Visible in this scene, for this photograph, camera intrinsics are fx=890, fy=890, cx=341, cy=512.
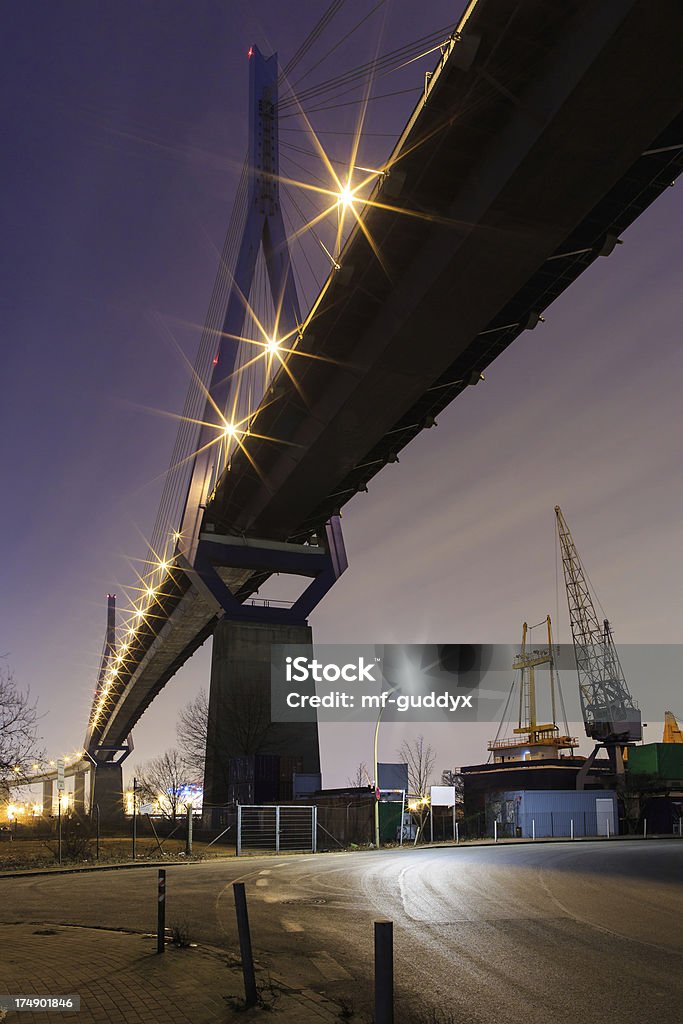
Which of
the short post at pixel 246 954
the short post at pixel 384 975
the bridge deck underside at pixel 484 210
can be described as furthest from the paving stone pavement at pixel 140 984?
the bridge deck underside at pixel 484 210

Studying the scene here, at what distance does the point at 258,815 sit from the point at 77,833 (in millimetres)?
7756

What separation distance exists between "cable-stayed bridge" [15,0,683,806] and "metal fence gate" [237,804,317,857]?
8829mm

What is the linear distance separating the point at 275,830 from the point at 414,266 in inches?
986

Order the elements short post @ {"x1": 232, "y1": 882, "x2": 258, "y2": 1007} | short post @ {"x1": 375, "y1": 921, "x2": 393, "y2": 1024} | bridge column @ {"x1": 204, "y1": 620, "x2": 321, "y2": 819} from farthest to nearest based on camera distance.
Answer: bridge column @ {"x1": 204, "y1": 620, "x2": 321, "y2": 819} → short post @ {"x1": 232, "y1": 882, "x2": 258, "y2": 1007} → short post @ {"x1": 375, "y1": 921, "x2": 393, "y2": 1024}

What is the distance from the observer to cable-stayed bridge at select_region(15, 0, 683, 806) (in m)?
18.5

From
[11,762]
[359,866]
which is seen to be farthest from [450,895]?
[11,762]

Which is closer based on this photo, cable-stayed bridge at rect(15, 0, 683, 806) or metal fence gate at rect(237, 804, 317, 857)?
cable-stayed bridge at rect(15, 0, 683, 806)

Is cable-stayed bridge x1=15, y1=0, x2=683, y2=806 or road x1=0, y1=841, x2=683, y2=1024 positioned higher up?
cable-stayed bridge x1=15, y1=0, x2=683, y2=806

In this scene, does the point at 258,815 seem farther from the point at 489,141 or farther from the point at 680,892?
the point at 489,141

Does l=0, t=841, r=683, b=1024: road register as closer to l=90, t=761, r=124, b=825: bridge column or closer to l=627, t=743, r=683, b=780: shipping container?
l=627, t=743, r=683, b=780: shipping container

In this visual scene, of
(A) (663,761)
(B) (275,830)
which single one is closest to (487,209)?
(B) (275,830)

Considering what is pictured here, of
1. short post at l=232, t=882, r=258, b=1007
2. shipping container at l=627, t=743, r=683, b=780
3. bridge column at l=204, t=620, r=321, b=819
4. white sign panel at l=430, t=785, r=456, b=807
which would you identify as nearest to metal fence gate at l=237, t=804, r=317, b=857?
bridge column at l=204, t=620, r=321, b=819

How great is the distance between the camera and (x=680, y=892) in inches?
682

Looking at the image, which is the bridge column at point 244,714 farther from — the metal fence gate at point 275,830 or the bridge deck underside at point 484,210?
the bridge deck underside at point 484,210
